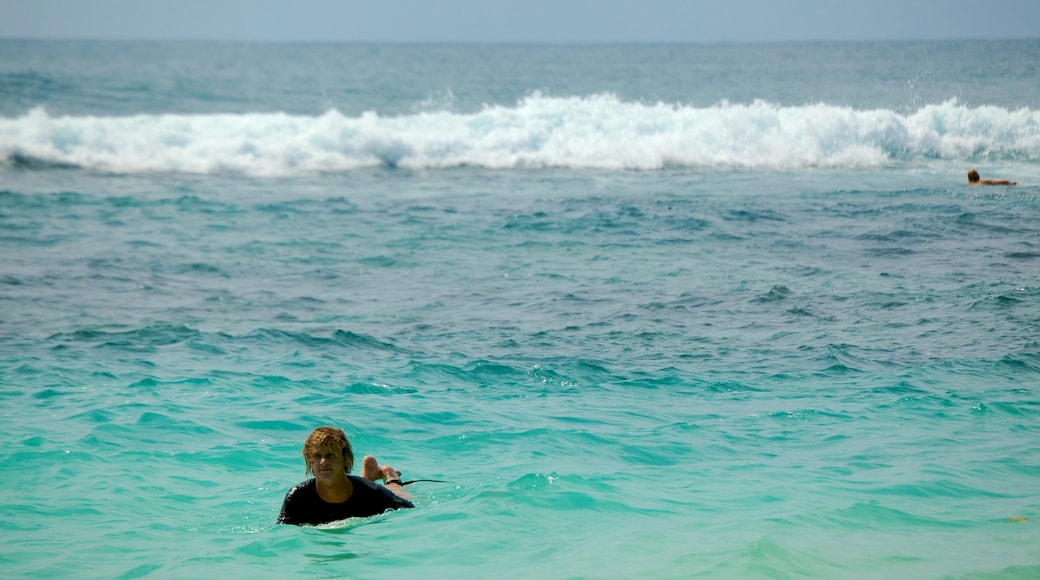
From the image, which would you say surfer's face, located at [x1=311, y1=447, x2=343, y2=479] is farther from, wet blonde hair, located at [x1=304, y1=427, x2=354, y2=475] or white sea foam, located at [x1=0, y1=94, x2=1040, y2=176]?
white sea foam, located at [x1=0, y1=94, x2=1040, y2=176]

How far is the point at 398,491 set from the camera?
8.10 meters

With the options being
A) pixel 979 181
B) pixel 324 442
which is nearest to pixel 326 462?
pixel 324 442

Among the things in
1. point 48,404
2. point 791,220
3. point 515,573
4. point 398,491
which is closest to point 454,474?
point 398,491

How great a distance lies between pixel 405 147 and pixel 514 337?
67.5 feet

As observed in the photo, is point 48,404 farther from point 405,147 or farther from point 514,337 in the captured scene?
point 405,147

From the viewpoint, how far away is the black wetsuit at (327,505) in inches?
281

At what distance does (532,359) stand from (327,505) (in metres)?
5.50

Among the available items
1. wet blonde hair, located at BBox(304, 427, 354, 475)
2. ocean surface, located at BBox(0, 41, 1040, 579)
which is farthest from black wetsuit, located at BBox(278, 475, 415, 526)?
wet blonde hair, located at BBox(304, 427, 354, 475)

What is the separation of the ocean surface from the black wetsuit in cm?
15

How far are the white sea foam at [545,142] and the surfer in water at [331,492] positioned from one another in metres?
24.5

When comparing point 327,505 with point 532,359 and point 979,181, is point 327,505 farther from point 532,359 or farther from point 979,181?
point 979,181

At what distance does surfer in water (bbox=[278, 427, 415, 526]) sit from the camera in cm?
686

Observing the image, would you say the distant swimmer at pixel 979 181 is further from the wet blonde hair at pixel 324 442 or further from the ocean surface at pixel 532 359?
the wet blonde hair at pixel 324 442

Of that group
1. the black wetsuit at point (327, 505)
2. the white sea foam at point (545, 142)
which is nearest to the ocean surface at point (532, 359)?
the black wetsuit at point (327, 505)
